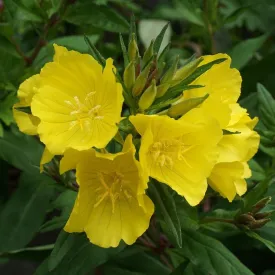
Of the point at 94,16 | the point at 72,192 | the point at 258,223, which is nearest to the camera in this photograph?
the point at 258,223

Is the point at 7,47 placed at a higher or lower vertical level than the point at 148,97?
lower

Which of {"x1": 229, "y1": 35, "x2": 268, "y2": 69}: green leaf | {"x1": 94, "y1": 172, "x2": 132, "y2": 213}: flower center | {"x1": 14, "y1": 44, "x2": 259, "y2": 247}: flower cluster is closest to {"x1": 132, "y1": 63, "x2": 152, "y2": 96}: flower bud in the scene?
{"x1": 14, "y1": 44, "x2": 259, "y2": 247}: flower cluster

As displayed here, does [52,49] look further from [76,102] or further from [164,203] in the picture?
[164,203]

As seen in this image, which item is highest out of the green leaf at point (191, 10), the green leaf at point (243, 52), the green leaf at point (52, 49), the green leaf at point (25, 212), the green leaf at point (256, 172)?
the green leaf at point (191, 10)

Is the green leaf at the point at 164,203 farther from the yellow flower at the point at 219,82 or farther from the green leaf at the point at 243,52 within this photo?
the green leaf at the point at 243,52

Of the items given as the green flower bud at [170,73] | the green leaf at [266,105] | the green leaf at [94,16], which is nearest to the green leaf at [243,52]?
the green leaf at [266,105]

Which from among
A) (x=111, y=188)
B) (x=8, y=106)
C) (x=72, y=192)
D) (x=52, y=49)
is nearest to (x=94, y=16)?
(x=52, y=49)
